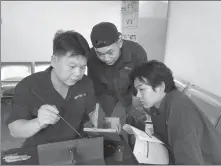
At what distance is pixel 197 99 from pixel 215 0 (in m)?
0.70

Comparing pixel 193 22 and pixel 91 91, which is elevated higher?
pixel 193 22

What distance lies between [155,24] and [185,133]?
1.75 meters

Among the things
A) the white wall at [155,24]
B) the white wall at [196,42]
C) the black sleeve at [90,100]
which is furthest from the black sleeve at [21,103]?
the white wall at [155,24]

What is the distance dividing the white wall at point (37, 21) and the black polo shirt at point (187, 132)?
1.14 m

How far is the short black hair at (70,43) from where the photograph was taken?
2.71ft

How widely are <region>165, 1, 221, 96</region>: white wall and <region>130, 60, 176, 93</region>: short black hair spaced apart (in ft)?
2.27

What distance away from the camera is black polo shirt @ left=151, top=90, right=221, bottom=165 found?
762 millimetres

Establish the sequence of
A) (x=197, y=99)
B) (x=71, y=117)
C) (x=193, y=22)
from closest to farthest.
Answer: (x=71, y=117), (x=197, y=99), (x=193, y=22)

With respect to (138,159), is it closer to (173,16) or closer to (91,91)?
(91,91)

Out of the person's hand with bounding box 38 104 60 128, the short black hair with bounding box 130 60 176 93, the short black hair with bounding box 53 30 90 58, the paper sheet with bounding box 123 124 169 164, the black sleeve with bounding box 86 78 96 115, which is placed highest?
the short black hair with bounding box 53 30 90 58

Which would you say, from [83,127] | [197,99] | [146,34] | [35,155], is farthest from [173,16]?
[35,155]

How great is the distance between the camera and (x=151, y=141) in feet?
2.57

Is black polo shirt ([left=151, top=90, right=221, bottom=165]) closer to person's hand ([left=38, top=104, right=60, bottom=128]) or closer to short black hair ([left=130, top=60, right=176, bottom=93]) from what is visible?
short black hair ([left=130, top=60, right=176, bottom=93])

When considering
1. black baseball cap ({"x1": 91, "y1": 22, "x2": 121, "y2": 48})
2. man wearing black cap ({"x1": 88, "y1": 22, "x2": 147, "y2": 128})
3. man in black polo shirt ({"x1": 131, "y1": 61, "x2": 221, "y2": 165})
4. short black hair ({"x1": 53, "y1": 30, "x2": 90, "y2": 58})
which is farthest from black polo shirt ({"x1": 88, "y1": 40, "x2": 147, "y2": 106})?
short black hair ({"x1": 53, "y1": 30, "x2": 90, "y2": 58})
